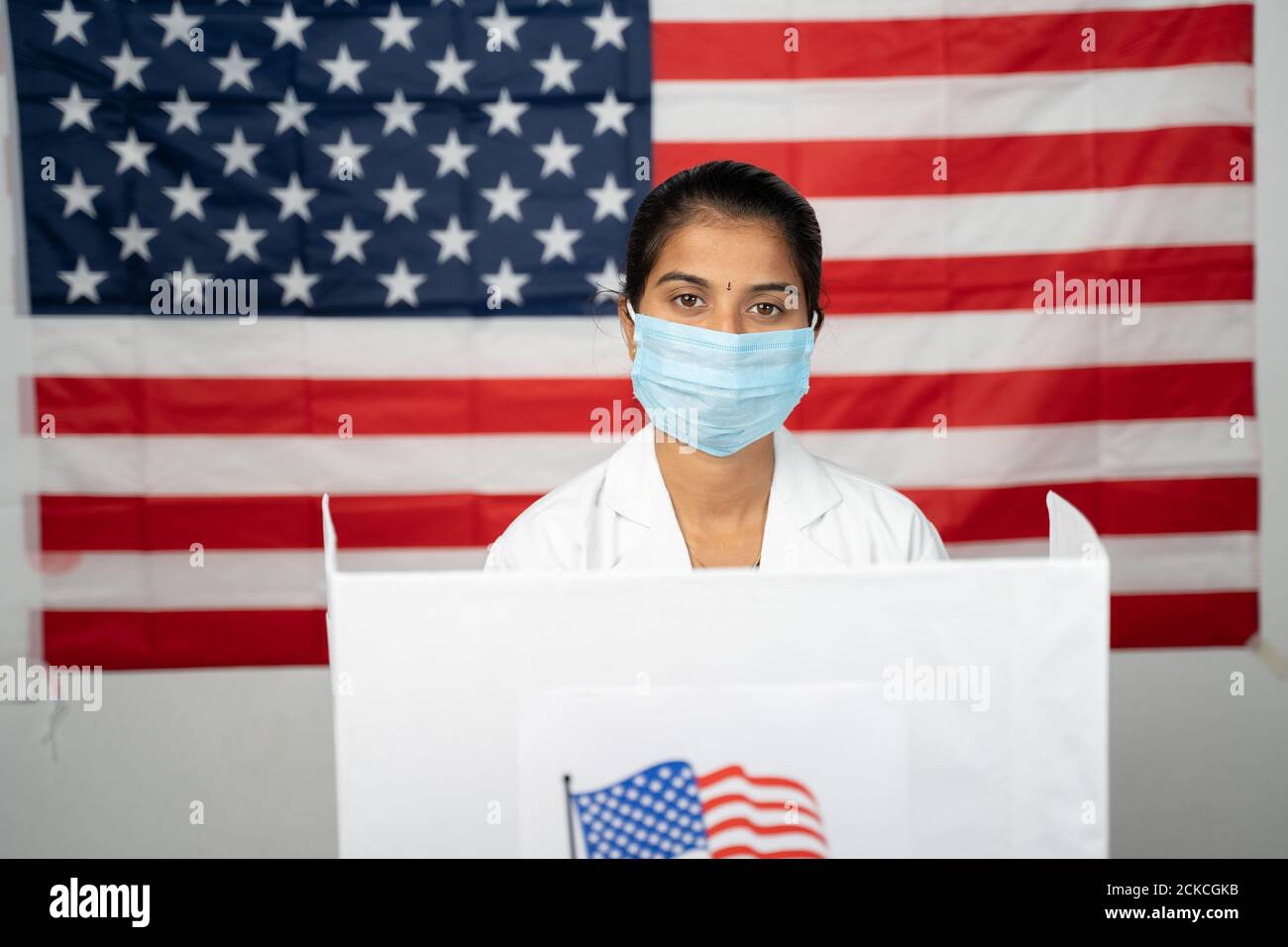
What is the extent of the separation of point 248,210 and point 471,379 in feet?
2.29

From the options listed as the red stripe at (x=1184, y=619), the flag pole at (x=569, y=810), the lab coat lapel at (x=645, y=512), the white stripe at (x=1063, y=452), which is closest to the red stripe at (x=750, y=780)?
the flag pole at (x=569, y=810)

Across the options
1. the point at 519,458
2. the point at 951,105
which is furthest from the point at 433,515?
the point at 951,105

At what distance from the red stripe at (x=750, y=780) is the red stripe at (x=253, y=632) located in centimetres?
206

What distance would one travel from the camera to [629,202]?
101 inches

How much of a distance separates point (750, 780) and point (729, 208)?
973mm

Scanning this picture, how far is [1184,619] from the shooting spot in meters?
2.64

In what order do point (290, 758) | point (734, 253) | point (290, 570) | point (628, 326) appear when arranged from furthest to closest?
1. point (290, 758)
2. point (290, 570)
3. point (628, 326)
4. point (734, 253)

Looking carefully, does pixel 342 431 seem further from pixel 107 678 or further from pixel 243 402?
pixel 107 678

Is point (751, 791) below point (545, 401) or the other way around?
below

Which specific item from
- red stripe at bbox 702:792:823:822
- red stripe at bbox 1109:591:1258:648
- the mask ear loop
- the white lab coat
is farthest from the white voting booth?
red stripe at bbox 1109:591:1258:648

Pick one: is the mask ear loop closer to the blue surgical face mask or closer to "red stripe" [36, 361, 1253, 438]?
the blue surgical face mask

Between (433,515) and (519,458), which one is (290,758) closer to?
(433,515)

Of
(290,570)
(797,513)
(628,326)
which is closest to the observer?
(797,513)
